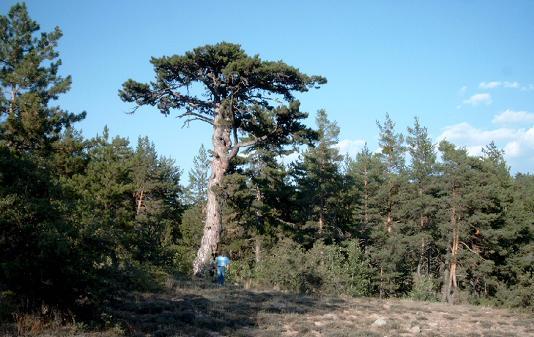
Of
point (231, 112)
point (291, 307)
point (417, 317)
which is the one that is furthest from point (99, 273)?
point (231, 112)

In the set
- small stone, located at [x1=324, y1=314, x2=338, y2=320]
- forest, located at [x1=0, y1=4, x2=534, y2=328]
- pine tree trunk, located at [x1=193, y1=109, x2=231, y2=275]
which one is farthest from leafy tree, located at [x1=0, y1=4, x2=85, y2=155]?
small stone, located at [x1=324, y1=314, x2=338, y2=320]

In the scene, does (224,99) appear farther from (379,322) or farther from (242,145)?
(379,322)

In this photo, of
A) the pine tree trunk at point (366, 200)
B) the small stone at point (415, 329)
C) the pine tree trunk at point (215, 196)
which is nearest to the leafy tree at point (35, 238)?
the small stone at point (415, 329)

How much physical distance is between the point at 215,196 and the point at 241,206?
920 centimetres

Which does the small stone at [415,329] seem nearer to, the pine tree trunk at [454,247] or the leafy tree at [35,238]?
the leafy tree at [35,238]

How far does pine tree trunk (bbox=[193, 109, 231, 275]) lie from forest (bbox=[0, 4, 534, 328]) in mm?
59

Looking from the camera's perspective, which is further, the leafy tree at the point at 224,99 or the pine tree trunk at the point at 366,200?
the pine tree trunk at the point at 366,200

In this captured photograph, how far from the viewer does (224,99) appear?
60.1 ft

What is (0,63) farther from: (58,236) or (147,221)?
(58,236)

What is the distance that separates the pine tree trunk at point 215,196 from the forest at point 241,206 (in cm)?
6

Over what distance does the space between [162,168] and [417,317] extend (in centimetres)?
3910

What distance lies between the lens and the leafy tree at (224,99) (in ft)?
56.6

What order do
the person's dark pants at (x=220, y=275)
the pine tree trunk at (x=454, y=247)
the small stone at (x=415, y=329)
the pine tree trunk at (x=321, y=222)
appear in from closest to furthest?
1. the small stone at (x=415, y=329)
2. the person's dark pants at (x=220, y=275)
3. the pine tree trunk at (x=454, y=247)
4. the pine tree trunk at (x=321, y=222)

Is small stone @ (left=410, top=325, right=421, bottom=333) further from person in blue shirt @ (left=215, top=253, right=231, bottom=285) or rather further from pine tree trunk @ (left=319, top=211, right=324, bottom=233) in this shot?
pine tree trunk @ (left=319, top=211, right=324, bottom=233)
